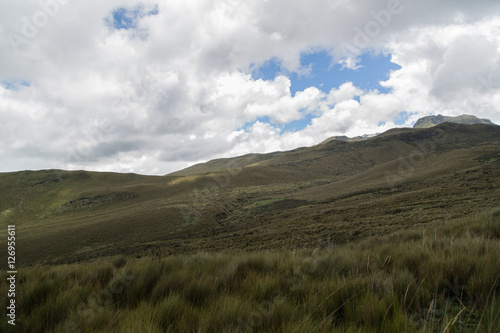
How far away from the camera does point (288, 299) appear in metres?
2.30

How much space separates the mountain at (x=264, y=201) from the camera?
14.4 m

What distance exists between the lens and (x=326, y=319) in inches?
70.7

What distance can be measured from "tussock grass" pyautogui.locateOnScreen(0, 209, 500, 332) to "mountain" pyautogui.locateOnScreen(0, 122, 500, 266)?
7.16 m

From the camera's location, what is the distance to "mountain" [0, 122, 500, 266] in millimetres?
14391

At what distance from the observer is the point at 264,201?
133 ft

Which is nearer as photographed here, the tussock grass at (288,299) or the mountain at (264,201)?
the tussock grass at (288,299)

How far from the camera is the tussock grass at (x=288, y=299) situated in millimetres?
1779

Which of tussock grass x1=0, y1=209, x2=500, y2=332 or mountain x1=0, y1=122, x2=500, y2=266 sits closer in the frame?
tussock grass x1=0, y1=209, x2=500, y2=332

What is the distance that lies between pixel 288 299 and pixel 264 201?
38.5 meters

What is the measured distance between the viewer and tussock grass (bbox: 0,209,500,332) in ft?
5.84

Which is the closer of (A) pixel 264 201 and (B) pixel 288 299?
(B) pixel 288 299

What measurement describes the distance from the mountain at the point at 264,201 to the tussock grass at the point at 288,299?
716cm

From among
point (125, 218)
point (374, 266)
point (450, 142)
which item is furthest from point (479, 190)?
point (450, 142)

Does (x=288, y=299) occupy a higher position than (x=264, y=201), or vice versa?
(x=288, y=299)
